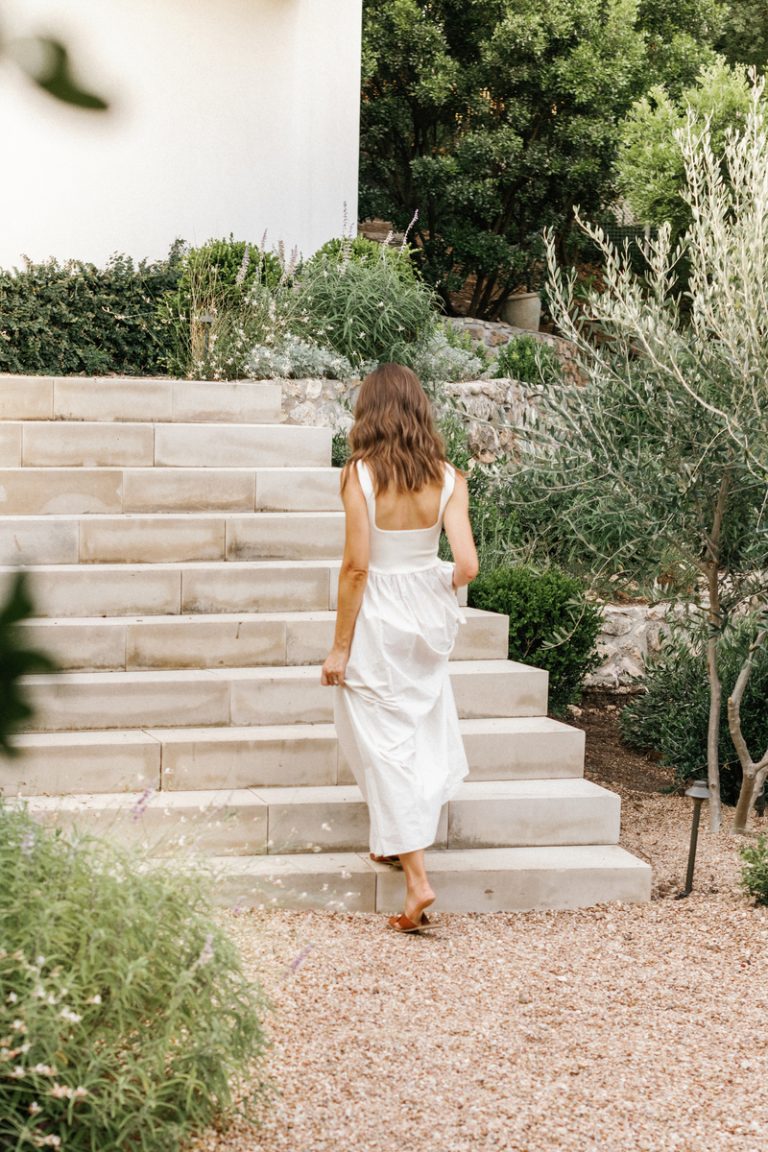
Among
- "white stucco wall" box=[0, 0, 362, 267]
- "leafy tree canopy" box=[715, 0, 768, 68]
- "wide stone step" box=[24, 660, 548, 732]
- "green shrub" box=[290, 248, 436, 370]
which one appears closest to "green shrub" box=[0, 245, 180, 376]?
"white stucco wall" box=[0, 0, 362, 267]

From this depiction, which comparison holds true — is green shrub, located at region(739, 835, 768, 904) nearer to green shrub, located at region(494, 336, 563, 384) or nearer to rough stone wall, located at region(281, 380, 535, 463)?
rough stone wall, located at region(281, 380, 535, 463)

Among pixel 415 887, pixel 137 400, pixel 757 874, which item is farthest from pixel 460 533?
pixel 137 400

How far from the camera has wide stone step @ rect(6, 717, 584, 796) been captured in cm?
544

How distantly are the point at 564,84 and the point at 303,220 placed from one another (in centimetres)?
733

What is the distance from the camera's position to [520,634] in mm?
8039

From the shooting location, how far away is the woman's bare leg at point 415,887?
4.69 meters

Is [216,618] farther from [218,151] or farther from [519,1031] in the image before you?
[218,151]

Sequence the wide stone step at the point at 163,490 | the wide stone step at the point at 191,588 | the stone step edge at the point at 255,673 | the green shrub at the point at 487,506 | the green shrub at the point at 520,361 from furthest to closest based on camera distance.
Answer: the green shrub at the point at 520,361 < the green shrub at the point at 487,506 < the wide stone step at the point at 163,490 < the wide stone step at the point at 191,588 < the stone step edge at the point at 255,673

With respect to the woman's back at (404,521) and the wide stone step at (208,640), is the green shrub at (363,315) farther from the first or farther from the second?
the woman's back at (404,521)

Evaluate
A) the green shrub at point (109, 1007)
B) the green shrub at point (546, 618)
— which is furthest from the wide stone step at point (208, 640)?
the green shrub at point (109, 1007)

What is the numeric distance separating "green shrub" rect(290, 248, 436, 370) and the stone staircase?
1637mm

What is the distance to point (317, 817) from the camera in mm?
5406

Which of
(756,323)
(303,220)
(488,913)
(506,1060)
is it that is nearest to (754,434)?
(756,323)

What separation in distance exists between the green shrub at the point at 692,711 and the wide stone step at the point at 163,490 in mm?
2406
